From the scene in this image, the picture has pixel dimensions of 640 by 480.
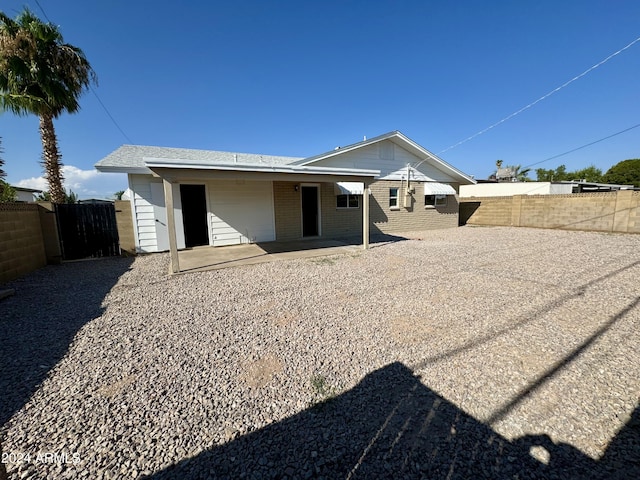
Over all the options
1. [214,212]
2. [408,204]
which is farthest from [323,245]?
[408,204]

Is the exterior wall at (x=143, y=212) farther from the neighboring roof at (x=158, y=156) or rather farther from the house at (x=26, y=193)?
the house at (x=26, y=193)

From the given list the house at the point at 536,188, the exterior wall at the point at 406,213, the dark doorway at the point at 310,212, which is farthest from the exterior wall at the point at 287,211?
the house at the point at 536,188

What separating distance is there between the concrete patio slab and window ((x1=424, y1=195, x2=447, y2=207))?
7.02m

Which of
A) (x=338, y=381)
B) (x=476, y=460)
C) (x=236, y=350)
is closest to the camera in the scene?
(x=476, y=460)

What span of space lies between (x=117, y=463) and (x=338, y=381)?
68.6 inches

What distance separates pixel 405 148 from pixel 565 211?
9.04 metres

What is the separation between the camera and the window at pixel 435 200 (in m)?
14.9

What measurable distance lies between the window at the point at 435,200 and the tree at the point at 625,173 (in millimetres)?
44579

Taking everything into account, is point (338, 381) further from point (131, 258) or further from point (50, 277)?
point (131, 258)

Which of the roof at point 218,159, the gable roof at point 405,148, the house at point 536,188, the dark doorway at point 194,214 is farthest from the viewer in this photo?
the house at point 536,188

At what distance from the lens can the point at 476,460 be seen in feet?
5.88

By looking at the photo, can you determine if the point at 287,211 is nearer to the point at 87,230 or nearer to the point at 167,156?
the point at 167,156

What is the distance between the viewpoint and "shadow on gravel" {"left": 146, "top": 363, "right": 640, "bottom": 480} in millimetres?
1717

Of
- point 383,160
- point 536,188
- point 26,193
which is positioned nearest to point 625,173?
point 536,188
